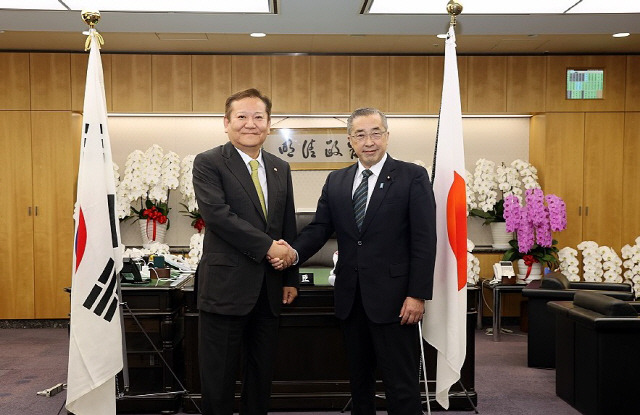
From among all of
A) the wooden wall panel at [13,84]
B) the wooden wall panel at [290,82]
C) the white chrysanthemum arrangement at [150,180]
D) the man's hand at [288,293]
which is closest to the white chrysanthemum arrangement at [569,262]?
the wooden wall panel at [290,82]

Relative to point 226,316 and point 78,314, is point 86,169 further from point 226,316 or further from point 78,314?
point 226,316

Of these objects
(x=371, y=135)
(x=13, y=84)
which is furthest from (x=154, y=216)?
(x=371, y=135)

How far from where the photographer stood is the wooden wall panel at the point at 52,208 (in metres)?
6.86

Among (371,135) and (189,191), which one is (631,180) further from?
(371,135)

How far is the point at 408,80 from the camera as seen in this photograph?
7.13 meters

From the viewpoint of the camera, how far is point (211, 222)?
2.68 m

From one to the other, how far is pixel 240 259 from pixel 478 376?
115 inches

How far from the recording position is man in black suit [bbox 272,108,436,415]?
2783 millimetres

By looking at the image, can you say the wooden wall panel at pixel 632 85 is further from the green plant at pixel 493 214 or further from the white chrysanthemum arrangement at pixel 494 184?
the green plant at pixel 493 214

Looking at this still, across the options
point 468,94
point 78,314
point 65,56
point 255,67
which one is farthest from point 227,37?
point 78,314

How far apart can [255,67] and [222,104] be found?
558mm

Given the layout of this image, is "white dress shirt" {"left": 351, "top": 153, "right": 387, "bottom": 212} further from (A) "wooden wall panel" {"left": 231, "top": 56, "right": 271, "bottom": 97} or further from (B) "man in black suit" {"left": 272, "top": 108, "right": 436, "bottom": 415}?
(A) "wooden wall panel" {"left": 231, "top": 56, "right": 271, "bottom": 97}

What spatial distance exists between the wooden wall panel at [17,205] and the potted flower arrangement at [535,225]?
5.15m

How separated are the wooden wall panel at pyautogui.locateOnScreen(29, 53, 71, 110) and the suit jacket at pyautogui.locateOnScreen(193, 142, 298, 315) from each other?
4.77 m
